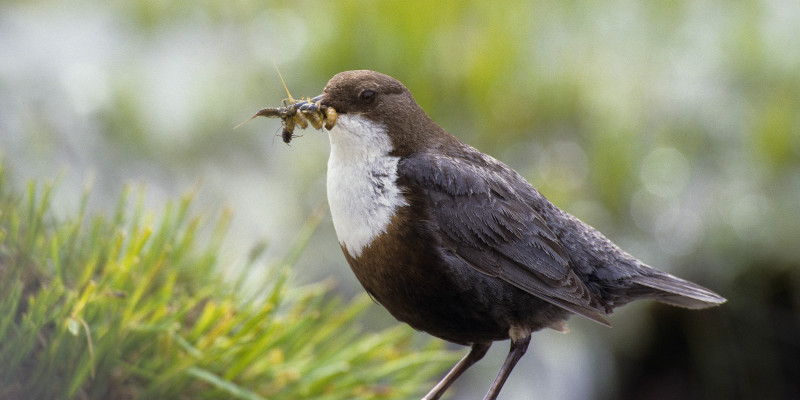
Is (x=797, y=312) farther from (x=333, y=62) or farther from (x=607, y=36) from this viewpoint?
(x=333, y=62)

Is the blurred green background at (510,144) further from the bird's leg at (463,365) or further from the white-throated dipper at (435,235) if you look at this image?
the white-throated dipper at (435,235)

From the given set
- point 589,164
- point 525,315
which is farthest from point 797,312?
point 525,315

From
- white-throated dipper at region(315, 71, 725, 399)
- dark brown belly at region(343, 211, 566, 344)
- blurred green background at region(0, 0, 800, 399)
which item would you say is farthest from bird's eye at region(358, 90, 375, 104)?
blurred green background at region(0, 0, 800, 399)

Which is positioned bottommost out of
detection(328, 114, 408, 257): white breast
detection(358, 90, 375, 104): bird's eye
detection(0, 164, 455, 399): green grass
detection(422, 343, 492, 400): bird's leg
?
detection(0, 164, 455, 399): green grass

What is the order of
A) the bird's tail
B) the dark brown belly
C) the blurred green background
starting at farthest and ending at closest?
the blurred green background
the bird's tail
the dark brown belly

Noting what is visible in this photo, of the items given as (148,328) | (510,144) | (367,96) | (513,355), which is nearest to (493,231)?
(513,355)

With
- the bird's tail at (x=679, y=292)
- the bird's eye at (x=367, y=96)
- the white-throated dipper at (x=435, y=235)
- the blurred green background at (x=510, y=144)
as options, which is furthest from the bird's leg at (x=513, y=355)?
the blurred green background at (x=510, y=144)

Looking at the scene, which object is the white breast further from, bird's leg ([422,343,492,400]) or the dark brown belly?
bird's leg ([422,343,492,400])

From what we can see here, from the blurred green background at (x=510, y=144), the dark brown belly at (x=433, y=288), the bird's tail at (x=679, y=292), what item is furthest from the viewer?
the blurred green background at (x=510, y=144)
